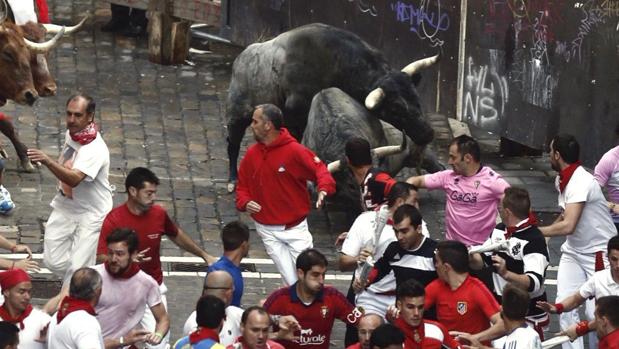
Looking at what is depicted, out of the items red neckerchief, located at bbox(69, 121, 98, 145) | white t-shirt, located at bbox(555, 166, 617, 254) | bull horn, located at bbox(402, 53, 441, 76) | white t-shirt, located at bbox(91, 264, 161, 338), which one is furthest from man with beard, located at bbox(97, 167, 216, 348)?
bull horn, located at bbox(402, 53, 441, 76)

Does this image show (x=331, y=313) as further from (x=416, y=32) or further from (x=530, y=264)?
(x=416, y=32)

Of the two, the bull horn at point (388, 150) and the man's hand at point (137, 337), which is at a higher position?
the man's hand at point (137, 337)

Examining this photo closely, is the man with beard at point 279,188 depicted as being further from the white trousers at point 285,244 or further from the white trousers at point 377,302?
the white trousers at point 377,302

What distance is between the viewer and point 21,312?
1116 cm

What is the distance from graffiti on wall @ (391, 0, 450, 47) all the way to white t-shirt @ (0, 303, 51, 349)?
10.8m

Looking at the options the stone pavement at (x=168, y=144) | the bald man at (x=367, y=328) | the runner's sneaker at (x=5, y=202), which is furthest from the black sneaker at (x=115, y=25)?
the bald man at (x=367, y=328)

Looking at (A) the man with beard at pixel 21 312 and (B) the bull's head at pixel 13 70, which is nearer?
(A) the man with beard at pixel 21 312

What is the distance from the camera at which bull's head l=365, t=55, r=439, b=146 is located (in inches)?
719

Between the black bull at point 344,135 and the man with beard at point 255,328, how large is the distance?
6.54 metres

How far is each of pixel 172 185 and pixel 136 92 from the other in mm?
3919

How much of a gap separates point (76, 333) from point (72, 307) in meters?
0.24

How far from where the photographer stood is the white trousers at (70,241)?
13406mm

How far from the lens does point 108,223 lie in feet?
41.2

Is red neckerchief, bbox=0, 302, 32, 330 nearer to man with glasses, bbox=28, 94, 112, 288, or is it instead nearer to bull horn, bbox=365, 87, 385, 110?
man with glasses, bbox=28, 94, 112, 288
